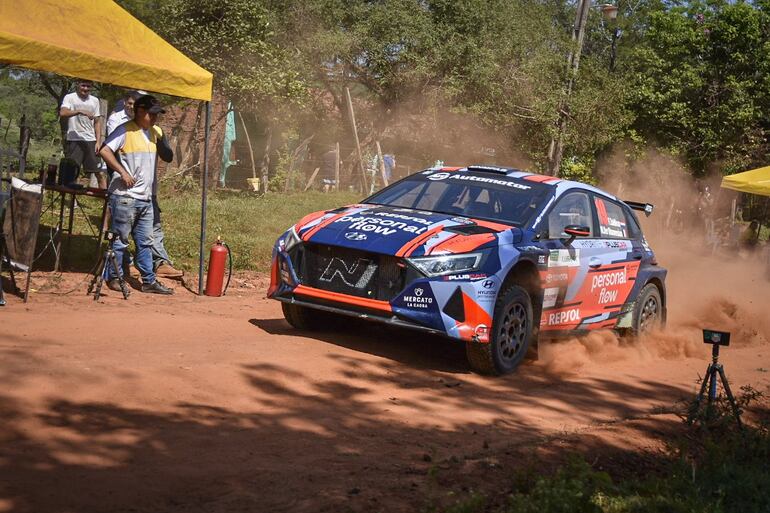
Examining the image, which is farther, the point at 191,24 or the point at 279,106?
the point at 279,106

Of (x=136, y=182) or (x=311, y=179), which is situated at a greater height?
(x=311, y=179)

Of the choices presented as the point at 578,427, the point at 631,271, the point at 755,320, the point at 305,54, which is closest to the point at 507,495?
the point at 578,427

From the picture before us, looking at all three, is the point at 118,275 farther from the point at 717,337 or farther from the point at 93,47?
the point at 717,337

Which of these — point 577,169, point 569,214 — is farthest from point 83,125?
point 577,169

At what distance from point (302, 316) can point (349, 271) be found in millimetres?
1090

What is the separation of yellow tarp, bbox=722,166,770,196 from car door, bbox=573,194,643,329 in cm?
1218

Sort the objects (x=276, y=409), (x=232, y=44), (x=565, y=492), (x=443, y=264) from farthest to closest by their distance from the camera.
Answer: (x=232, y=44) → (x=443, y=264) → (x=276, y=409) → (x=565, y=492)

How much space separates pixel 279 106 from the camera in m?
23.3

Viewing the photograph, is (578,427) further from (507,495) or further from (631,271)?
(631,271)

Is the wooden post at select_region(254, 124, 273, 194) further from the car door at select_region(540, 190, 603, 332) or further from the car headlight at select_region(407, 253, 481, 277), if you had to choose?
the car headlight at select_region(407, 253, 481, 277)

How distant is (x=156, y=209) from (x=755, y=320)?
27.5ft

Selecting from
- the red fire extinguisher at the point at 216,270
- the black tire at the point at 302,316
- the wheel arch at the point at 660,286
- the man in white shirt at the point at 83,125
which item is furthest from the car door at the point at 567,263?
the man in white shirt at the point at 83,125

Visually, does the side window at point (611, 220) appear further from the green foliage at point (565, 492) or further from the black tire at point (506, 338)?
the green foliage at point (565, 492)

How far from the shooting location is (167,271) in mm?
12086
